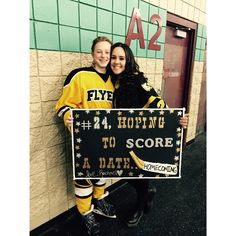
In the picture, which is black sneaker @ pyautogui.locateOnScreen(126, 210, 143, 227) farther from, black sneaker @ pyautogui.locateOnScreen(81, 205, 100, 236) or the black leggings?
black sneaker @ pyautogui.locateOnScreen(81, 205, 100, 236)

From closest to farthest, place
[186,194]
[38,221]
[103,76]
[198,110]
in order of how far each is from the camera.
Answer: [103,76] < [38,221] < [186,194] < [198,110]

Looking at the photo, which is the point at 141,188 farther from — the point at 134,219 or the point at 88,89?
the point at 88,89

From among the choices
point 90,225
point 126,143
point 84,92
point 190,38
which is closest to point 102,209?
point 90,225

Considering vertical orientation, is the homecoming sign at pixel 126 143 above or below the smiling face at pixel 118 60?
below

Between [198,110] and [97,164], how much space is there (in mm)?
2829

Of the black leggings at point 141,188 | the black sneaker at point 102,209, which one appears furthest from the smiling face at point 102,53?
the black sneaker at point 102,209

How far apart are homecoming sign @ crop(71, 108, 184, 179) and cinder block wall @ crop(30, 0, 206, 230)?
368 millimetres

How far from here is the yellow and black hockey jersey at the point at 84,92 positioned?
1426 millimetres

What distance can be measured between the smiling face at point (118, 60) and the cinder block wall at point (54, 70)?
0.36 metres

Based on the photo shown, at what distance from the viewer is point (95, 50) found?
1436 millimetres

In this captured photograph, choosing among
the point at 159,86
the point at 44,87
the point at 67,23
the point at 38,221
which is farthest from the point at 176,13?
the point at 38,221

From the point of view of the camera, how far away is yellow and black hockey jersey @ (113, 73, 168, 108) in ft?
4.86

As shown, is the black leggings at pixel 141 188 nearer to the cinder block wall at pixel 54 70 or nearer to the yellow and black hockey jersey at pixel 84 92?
the cinder block wall at pixel 54 70

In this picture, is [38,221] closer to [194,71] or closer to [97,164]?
[97,164]
